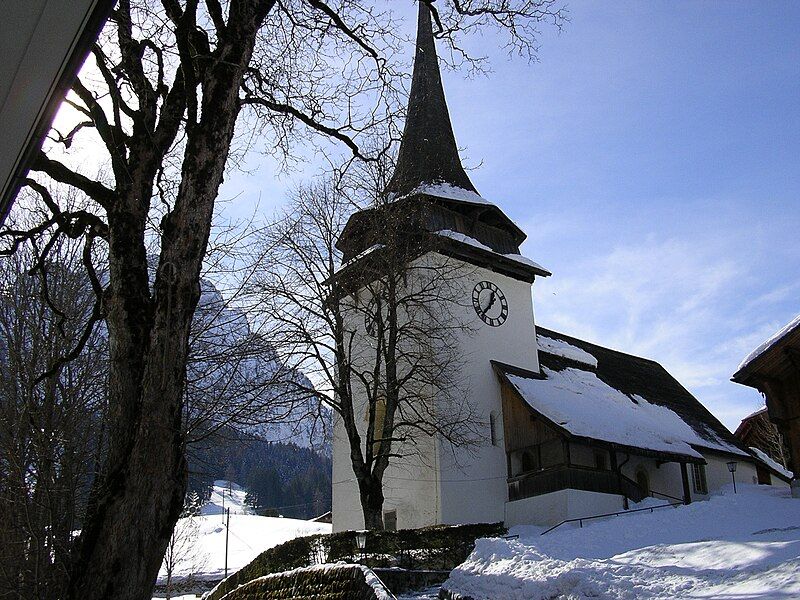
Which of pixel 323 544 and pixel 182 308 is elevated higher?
pixel 182 308

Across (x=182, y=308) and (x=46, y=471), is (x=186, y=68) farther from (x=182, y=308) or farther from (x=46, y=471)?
(x=46, y=471)

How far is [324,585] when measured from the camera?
488 centimetres

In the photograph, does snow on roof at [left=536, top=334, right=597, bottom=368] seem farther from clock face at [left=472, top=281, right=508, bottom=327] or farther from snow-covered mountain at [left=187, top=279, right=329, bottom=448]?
snow-covered mountain at [left=187, top=279, right=329, bottom=448]

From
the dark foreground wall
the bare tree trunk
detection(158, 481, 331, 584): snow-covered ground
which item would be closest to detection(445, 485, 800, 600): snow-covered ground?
the dark foreground wall

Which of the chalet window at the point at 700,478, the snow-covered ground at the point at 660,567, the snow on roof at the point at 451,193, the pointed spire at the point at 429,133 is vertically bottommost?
the snow-covered ground at the point at 660,567

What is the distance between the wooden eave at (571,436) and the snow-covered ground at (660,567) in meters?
8.08

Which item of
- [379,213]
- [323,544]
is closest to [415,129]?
[379,213]

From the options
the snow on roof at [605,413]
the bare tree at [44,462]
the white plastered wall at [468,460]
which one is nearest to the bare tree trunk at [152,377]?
the bare tree at [44,462]

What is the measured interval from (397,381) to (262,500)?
67.4 metres

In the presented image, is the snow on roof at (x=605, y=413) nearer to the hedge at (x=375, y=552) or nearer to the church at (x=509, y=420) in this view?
the church at (x=509, y=420)

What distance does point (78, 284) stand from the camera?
34.3 ft

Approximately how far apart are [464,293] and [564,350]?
845 cm

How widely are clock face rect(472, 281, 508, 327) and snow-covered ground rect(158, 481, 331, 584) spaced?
14.2 m

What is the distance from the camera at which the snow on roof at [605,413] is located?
27.1 metres
